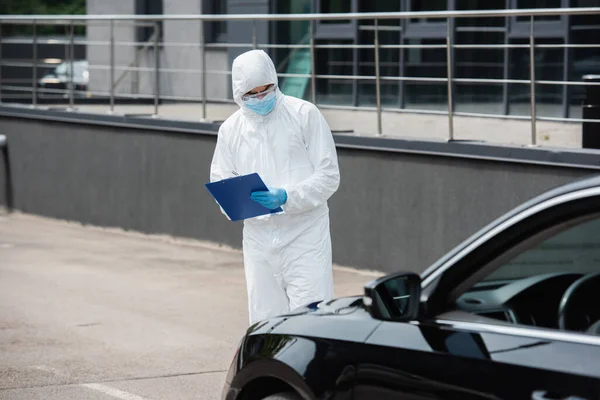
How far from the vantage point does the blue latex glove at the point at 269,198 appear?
623 cm

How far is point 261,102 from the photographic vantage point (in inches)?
253

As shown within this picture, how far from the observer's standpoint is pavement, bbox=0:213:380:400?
7.62 meters

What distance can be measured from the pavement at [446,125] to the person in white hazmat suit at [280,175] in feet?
13.8

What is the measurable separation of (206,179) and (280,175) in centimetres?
730

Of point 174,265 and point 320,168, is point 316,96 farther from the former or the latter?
point 320,168

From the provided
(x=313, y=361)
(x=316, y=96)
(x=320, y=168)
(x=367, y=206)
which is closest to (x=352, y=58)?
(x=316, y=96)

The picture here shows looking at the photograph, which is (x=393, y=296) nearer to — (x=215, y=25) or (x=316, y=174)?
(x=316, y=174)

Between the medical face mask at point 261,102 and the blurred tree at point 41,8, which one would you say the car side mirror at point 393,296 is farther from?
the blurred tree at point 41,8

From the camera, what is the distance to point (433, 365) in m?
3.73

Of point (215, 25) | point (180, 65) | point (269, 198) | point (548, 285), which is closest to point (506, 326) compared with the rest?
point (548, 285)

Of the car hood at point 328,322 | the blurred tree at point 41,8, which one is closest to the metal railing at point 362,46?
the car hood at point 328,322

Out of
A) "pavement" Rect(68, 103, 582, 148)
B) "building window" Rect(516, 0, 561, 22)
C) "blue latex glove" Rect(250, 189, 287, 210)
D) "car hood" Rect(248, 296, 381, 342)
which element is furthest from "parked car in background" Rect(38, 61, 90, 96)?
"car hood" Rect(248, 296, 381, 342)

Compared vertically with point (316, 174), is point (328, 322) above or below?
below

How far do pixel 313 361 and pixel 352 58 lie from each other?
1180 centimetres
